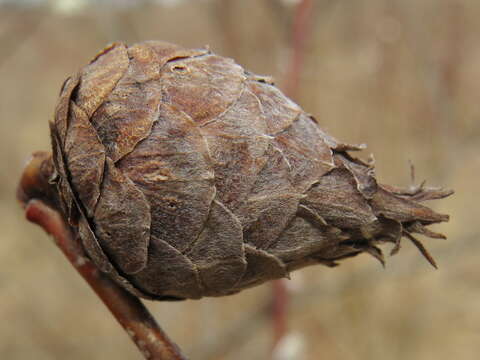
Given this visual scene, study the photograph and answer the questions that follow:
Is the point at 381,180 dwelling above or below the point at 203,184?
below

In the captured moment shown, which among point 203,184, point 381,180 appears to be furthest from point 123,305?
point 381,180

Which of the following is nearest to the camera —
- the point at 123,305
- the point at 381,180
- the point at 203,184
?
the point at 203,184

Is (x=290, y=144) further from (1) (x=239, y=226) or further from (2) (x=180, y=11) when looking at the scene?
(2) (x=180, y=11)

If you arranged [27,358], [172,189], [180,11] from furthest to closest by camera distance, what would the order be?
1. [180,11]
2. [27,358]
3. [172,189]

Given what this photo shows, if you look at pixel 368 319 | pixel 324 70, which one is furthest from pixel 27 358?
pixel 324 70

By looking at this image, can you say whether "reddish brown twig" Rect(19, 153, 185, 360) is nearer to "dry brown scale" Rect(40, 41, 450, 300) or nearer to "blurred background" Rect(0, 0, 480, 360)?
"dry brown scale" Rect(40, 41, 450, 300)

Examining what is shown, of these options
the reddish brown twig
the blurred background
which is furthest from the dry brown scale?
the blurred background

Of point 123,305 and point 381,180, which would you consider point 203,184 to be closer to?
point 123,305
